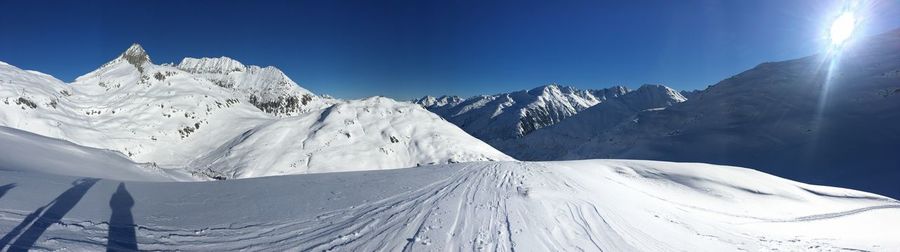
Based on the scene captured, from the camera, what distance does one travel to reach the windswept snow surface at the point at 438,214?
20.2ft

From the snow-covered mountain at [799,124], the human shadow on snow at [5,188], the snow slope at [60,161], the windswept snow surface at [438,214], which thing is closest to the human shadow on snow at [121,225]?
the windswept snow surface at [438,214]

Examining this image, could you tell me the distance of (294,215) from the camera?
792cm

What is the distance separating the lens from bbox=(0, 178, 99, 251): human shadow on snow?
4719 mm

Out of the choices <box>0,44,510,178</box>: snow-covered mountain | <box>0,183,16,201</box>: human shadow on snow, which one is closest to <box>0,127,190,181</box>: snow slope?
<box>0,183,16,201</box>: human shadow on snow

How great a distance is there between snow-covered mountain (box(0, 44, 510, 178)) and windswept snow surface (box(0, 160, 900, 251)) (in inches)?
1012

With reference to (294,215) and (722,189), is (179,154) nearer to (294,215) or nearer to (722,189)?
(294,215)

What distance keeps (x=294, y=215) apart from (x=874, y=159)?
139 ft

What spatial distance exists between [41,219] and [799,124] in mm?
56080

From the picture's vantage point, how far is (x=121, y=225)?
6.12 meters

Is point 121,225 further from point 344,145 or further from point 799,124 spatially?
point 799,124

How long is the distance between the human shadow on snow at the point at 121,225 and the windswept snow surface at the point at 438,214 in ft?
0.09

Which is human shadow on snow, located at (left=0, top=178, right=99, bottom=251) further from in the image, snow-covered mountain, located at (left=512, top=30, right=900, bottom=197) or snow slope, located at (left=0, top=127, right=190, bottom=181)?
snow-covered mountain, located at (left=512, top=30, right=900, bottom=197)

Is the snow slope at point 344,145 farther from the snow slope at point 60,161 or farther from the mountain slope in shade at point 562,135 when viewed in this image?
the mountain slope in shade at point 562,135

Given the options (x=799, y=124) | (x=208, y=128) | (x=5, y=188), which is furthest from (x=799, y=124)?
(x=208, y=128)
